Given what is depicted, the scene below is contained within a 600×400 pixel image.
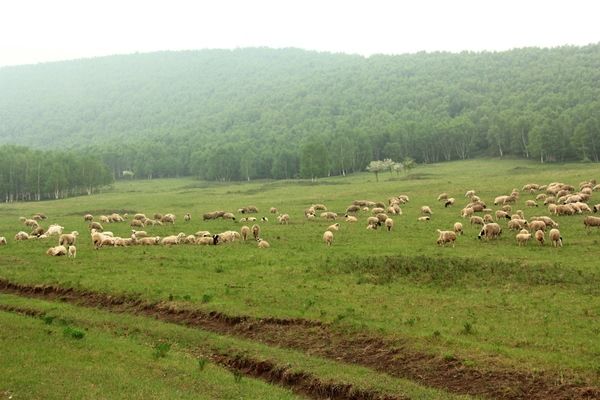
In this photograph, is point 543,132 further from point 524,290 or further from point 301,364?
point 301,364

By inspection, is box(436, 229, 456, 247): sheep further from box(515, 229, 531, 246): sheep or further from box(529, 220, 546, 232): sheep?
box(529, 220, 546, 232): sheep

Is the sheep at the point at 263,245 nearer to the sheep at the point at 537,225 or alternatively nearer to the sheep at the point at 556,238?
the sheep at the point at 537,225

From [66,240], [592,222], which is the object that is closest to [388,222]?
[592,222]

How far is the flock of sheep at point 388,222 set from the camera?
39250mm

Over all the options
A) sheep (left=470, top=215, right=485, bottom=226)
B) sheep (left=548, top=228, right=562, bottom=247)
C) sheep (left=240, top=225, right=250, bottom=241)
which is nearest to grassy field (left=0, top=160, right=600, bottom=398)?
sheep (left=548, top=228, right=562, bottom=247)

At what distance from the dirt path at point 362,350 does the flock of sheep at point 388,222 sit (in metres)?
13.0

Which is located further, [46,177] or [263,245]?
[46,177]

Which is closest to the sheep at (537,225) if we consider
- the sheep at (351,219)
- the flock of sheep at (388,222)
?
the flock of sheep at (388,222)

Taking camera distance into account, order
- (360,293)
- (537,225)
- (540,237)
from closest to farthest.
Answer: (360,293) → (540,237) → (537,225)

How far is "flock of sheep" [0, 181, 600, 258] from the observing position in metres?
39.2

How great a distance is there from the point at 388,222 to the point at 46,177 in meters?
104

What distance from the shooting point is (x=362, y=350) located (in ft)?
68.1

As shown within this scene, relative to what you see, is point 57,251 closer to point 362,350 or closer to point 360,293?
point 360,293

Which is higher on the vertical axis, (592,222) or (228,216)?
(228,216)
